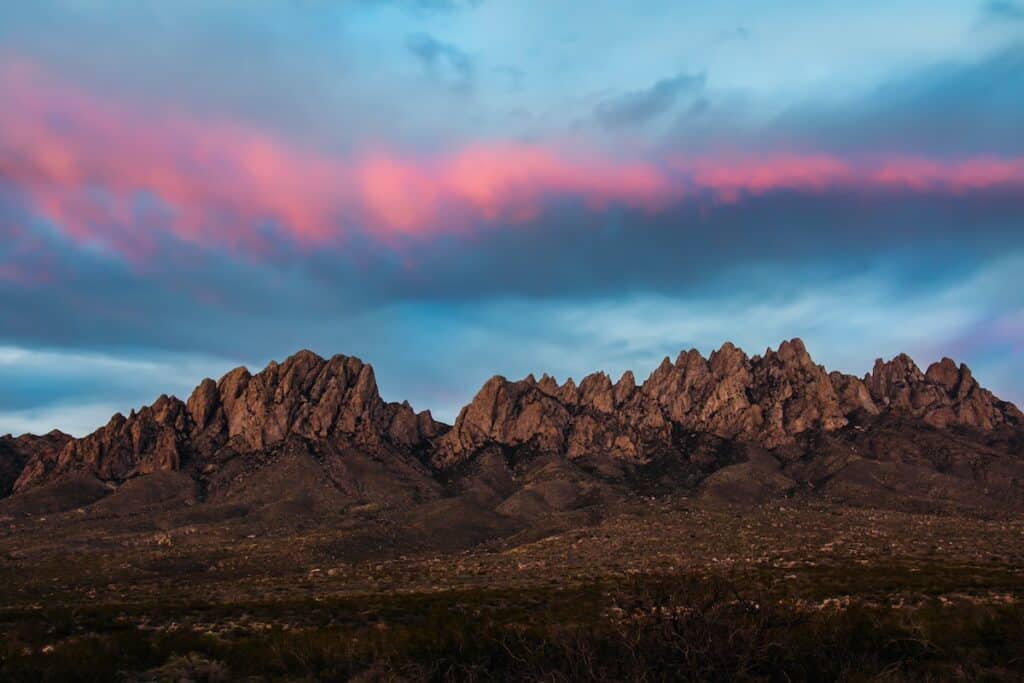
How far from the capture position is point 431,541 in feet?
460

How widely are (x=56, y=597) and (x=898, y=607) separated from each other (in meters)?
83.8

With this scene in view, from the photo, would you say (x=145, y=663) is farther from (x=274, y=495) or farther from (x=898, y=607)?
(x=274, y=495)

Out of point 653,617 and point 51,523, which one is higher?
point 51,523

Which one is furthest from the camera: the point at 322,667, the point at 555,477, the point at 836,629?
the point at 555,477

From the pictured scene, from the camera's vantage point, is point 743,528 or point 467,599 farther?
point 743,528

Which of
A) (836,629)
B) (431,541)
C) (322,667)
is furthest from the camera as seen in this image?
(431,541)

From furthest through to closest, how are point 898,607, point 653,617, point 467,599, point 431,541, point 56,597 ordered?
point 431,541 → point 56,597 → point 467,599 → point 898,607 → point 653,617

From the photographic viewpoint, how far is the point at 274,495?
177 m

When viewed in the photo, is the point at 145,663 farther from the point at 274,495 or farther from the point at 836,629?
the point at 274,495

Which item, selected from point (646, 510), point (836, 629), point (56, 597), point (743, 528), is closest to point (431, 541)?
point (646, 510)

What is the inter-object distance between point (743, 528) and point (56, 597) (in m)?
102

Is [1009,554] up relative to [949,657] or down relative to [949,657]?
down

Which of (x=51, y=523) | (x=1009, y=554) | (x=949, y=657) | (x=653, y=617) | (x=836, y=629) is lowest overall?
(x=1009, y=554)

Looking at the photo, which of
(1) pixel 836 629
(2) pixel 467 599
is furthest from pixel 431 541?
(1) pixel 836 629
